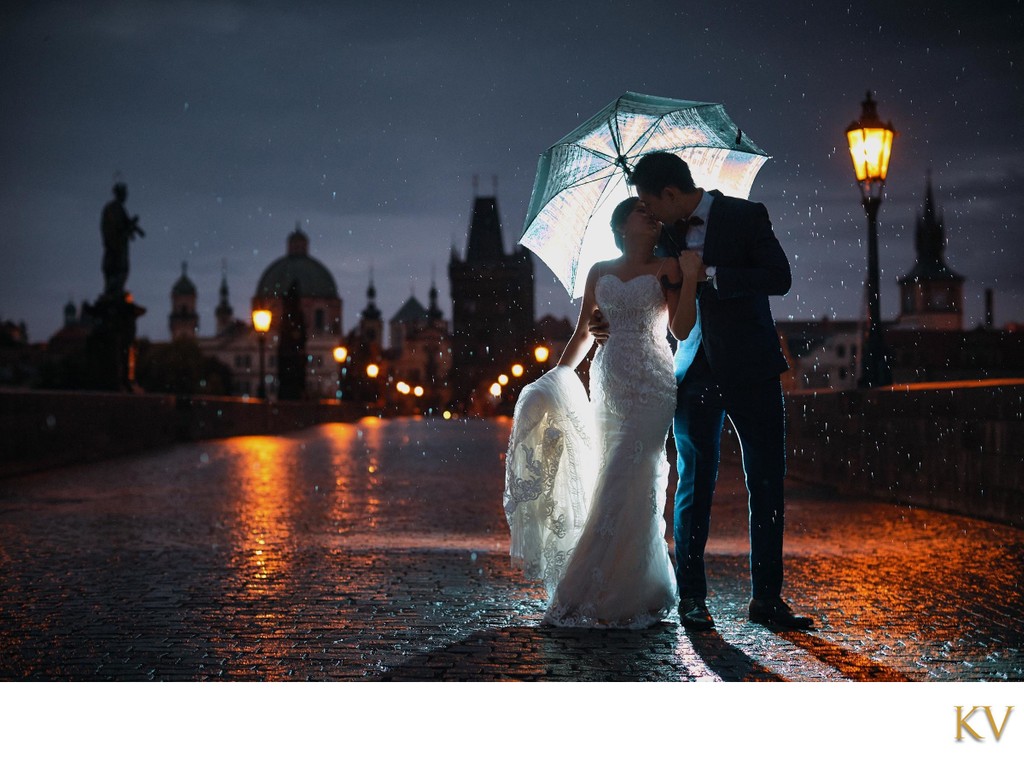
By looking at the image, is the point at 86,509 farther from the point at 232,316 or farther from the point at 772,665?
the point at 232,316

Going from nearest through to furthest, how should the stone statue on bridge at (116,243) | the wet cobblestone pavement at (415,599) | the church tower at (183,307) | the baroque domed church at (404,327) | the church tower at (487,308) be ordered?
the wet cobblestone pavement at (415,599), the stone statue on bridge at (116,243), the baroque domed church at (404,327), the church tower at (487,308), the church tower at (183,307)

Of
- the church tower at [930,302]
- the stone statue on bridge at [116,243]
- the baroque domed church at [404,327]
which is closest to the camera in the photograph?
the stone statue on bridge at [116,243]

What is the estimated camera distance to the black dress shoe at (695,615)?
475cm

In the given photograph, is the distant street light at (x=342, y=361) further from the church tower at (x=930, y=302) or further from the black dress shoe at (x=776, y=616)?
the black dress shoe at (x=776, y=616)

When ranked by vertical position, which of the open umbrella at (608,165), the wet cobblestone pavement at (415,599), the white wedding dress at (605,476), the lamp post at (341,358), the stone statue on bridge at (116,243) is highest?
the stone statue on bridge at (116,243)

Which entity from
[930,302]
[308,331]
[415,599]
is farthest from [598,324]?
[308,331]

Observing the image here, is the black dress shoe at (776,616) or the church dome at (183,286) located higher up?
the church dome at (183,286)

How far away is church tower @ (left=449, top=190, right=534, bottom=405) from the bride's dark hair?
10250 centimetres

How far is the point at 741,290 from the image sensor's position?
474cm

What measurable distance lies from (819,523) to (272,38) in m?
5.67

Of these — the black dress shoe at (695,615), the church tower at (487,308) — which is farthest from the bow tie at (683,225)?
the church tower at (487,308)

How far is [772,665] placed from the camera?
4.09m

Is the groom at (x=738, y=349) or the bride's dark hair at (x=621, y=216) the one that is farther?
the bride's dark hair at (x=621, y=216)

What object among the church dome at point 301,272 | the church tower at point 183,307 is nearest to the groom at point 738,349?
the church dome at point 301,272
